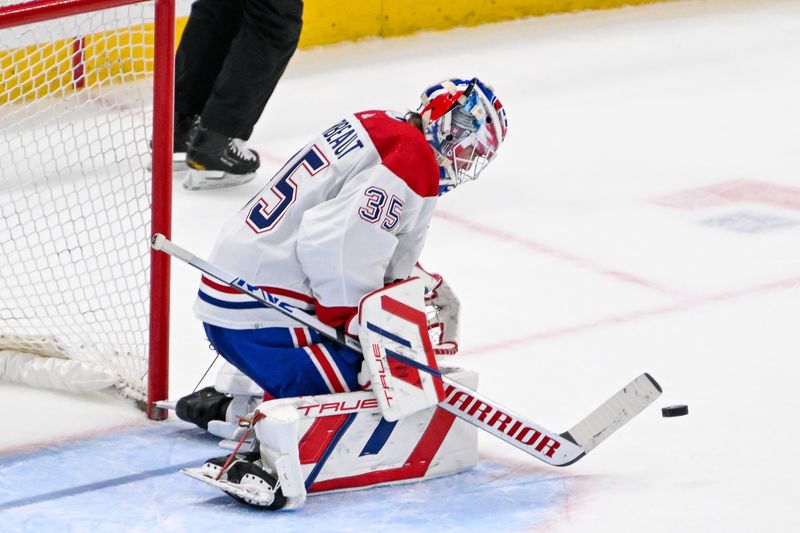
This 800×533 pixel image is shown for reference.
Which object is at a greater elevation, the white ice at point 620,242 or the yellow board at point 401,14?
the yellow board at point 401,14

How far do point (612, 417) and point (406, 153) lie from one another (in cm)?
57

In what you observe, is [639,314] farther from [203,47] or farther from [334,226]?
[203,47]

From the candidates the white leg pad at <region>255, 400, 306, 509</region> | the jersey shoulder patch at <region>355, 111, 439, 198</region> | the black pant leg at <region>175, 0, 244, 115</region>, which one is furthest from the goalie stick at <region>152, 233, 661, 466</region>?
the black pant leg at <region>175, 0, 244, 115</region>

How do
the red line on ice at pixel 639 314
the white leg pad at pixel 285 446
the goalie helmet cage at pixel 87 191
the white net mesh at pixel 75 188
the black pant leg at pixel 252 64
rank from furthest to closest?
the black pant leg at pixel 252 64 → the red line on ice at pixel 639 314 → the white net mesh at pixel 75 188 → the goalie helmet cage at pixel 87 191 → the white leg pad at pixel 285 446

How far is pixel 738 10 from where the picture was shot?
6875 millimetres

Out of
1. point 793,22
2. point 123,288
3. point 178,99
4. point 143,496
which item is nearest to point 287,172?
Result: point 143,496

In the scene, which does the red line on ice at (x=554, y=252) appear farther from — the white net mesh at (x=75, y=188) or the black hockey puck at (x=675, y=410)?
the black hockey puck at (x=675, y=410)

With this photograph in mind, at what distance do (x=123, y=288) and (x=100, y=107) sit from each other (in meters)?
0.40

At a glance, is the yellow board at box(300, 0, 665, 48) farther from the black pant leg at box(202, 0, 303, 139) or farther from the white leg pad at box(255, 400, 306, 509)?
the white leg pad at box(255, 400, 306, 509)

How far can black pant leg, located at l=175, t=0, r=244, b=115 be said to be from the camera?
4.43m

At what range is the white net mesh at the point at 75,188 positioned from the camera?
10.1 ft

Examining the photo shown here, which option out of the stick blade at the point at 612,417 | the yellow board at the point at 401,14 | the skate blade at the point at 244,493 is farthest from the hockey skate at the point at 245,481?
the yellow board at the point at 401,14

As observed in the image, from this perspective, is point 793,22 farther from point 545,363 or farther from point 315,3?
point 545,363

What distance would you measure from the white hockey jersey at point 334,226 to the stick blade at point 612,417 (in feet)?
1.31
